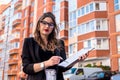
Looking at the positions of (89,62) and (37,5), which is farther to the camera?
(37,5)

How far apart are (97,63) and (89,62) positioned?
4.61ft

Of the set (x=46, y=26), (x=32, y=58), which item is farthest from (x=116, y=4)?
(x=32, y=58)

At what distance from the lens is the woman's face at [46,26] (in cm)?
291

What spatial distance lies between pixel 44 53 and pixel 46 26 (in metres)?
0.29

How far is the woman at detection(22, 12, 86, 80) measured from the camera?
2.78m

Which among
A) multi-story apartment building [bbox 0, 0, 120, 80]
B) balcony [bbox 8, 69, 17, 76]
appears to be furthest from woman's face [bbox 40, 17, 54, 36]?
balcony [bbox 8, 69, 17, 76]

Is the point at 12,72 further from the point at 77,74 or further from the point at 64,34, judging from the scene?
the point at 77,74

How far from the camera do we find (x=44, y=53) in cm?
290

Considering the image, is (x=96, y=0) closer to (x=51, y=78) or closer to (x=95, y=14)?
(x=95, y=14)

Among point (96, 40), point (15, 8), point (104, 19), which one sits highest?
point (15, 8)

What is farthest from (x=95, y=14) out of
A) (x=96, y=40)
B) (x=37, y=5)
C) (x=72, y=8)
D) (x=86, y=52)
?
(x=86, y=52)

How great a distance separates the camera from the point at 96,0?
106ft

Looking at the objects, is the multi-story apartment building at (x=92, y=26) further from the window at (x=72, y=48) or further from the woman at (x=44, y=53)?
the woman at (x=44, y=53)

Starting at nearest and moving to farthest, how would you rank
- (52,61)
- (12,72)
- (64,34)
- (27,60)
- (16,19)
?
(52,61) < (27,60) < (64,34) < (12,72) < (16,19)
